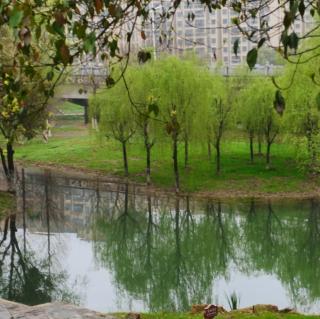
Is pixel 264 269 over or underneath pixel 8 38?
underneath

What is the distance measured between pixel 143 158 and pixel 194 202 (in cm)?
795

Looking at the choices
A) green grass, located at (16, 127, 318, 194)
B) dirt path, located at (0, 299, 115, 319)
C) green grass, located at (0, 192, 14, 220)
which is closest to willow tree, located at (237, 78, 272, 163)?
green grass, located at (16, 127, 318, 194)

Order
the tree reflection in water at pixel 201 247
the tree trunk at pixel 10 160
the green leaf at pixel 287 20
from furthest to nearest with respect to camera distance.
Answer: the tree trunk at pixel 10 160 < the tree reflection in water at pixel 201 247 < the green leaf at pixel 287 20

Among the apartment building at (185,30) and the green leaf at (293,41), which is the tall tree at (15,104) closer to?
the apartment building at (185,30)

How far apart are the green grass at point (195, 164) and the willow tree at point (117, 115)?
1095 mm

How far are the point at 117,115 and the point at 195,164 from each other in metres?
5.01

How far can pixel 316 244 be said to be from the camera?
57.1 ft

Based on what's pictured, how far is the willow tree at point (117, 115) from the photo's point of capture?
26.4 meters

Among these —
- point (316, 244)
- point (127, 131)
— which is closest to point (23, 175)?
point (127, 131)

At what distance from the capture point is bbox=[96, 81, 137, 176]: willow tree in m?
26.4

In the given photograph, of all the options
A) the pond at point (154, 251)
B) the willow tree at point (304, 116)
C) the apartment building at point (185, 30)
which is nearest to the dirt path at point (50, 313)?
the apartment building at point (185, 30)

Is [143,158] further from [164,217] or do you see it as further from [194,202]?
[164,217]

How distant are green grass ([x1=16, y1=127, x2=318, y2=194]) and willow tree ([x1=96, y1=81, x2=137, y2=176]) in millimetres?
1095

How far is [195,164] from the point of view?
29406 mm
